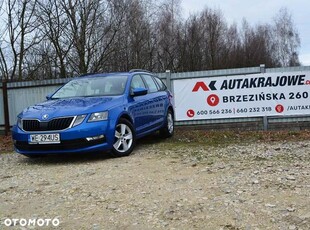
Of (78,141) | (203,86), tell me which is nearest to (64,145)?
(78,141)

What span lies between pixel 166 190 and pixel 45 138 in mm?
2836

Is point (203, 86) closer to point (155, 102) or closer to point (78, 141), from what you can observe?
point (155, 102)

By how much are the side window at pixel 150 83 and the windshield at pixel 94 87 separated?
35.7 inches

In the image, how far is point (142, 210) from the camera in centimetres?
423

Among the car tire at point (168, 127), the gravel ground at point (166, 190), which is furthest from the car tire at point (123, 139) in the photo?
the car tire at point (168, 127)

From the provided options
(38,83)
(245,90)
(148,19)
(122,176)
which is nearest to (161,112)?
(245,90)

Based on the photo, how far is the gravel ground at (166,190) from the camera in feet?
12.8

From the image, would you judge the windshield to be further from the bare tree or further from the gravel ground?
the bare tree

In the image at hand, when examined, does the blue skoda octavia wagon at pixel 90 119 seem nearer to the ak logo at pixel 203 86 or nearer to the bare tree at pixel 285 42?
the ak logo at pixel 203 86

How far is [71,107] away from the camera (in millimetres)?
7047

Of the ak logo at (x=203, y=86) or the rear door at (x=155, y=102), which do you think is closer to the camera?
the rear door at (x=155, y=102)

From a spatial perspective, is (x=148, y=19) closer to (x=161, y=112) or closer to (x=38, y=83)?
(x=38, y=83)

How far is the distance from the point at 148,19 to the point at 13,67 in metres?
14.9

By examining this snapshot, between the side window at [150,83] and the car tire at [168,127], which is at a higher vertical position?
the side window at [150,83]
